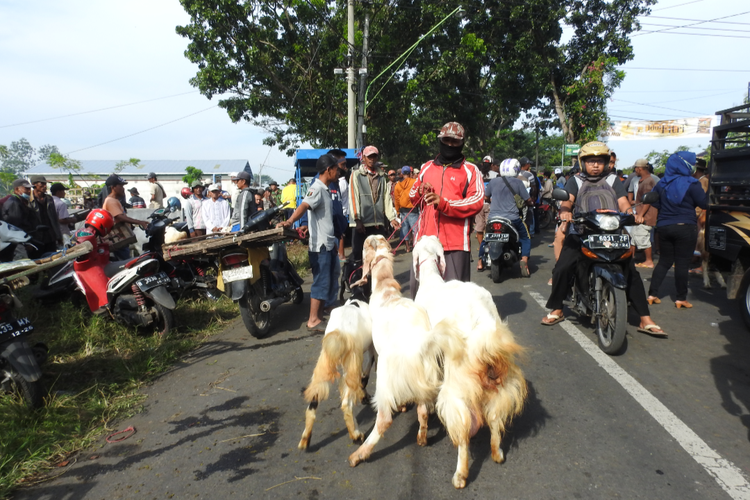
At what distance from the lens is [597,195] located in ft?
16.4

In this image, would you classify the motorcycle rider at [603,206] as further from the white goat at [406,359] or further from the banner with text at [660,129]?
the banner with text at [660,129]

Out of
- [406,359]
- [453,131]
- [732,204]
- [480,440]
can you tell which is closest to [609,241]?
[453,131]

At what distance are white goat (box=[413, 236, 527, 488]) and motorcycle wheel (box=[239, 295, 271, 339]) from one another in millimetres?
2798

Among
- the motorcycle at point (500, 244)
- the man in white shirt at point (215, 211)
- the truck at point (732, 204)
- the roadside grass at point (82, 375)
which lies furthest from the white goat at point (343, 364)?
the man in white shirt at point (215, 211)

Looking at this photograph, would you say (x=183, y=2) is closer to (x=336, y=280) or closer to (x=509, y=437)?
(x=336, y=280)

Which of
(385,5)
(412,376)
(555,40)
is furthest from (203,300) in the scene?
(555,40)

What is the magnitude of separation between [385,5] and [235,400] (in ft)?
57.2

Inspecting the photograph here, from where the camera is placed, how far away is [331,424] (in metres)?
3.40

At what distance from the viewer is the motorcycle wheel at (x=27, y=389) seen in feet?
11.9

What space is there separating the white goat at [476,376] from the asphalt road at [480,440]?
270 mm

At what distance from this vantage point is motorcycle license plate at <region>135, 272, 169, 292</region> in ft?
17.2

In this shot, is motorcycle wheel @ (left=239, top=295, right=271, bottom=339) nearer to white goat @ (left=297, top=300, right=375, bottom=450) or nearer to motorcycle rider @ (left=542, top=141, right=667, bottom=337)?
white goat @ (left=297, top=300, right=375, bottom=450)

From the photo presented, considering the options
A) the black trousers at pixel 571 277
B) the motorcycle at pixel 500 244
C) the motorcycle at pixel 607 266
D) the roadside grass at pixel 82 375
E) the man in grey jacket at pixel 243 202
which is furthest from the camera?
the man in grey jacket at pixel 243 202

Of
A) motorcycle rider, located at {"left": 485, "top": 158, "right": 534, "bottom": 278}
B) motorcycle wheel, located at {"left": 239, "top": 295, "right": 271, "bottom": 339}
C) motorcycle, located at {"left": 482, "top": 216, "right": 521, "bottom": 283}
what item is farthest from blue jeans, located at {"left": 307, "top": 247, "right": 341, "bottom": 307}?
motorcycle rider, located at {"left": 485, "top": 158, "right": 534, "bottom": 278}
